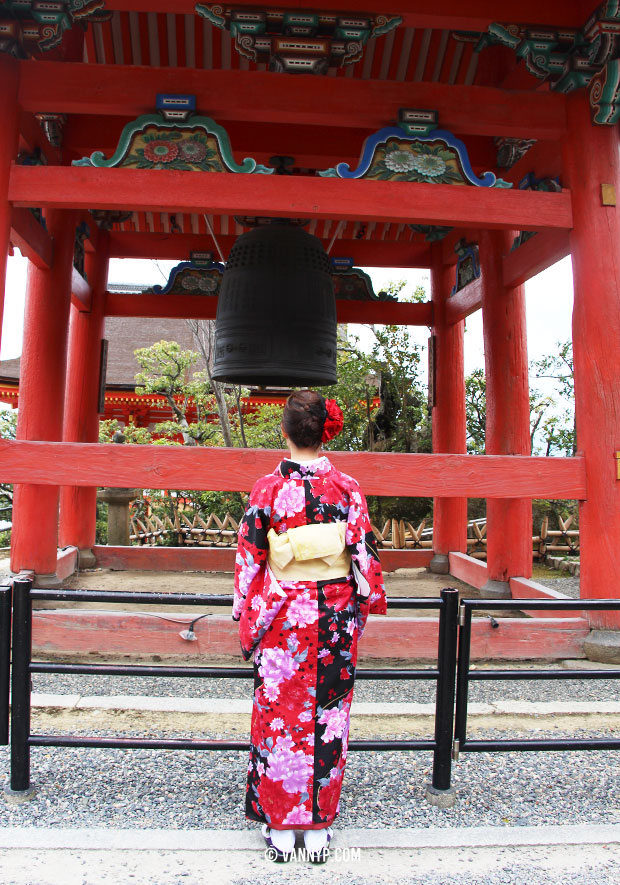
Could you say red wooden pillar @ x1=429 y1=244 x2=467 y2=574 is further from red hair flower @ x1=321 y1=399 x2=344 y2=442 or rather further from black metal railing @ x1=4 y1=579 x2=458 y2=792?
red hair flower @ x1=321 y1=399 x2=344 y2=442

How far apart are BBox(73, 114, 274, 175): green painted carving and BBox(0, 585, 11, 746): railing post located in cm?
280

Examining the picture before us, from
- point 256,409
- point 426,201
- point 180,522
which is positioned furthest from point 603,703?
point 256,409

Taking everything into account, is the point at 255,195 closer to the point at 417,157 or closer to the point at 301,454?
the point at 417,157

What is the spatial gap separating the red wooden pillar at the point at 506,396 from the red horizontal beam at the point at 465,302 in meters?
0.34

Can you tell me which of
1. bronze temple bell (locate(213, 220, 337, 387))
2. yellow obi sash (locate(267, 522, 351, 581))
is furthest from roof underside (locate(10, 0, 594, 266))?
yellow obi sash (locate(267, 522, 351, 581))

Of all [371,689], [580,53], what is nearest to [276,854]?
[371,689]

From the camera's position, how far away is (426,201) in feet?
13.5

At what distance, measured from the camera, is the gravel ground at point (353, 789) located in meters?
2.32

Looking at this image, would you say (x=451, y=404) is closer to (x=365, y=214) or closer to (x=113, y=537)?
(x=365, y=214)

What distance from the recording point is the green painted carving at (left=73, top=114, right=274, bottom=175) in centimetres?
403

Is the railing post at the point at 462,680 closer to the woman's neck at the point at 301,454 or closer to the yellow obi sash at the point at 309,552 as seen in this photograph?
the yellow obi sash at the point at 309,552

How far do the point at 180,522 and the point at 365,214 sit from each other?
6670 mm

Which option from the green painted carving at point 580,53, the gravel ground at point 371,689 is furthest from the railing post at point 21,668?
the green painted carving at point 580,53

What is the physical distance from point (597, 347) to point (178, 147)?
293cm
